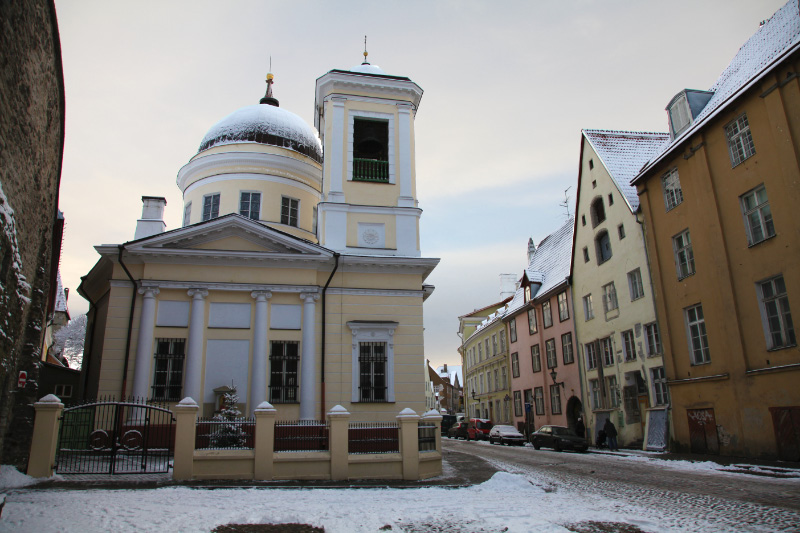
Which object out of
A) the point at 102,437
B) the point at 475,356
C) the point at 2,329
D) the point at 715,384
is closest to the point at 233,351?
the point at 102,437

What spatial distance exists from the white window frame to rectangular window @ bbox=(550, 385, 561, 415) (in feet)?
52.8

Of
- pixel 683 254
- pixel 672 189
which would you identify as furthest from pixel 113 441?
pixel 672 189

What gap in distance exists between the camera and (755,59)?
19.4m

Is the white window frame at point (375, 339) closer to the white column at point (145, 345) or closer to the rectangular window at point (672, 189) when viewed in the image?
the white column at point (145, 345)

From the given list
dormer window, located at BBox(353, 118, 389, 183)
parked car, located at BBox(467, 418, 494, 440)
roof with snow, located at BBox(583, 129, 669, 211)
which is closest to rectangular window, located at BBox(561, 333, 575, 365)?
parked car, located at BBox(467, 418, 494, 440)

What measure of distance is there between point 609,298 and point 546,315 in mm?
7468

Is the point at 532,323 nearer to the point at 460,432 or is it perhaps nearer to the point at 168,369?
the point at 460,432

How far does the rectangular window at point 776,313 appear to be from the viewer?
16.2 meters

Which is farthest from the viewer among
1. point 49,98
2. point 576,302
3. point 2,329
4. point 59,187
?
point 576,302

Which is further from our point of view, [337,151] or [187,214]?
[187,214]

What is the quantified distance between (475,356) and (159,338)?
35.3 metres

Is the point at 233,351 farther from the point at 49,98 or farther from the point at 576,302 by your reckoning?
the point at 576,302

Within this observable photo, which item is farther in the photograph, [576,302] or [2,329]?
[576,302]

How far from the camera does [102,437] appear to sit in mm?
16250
